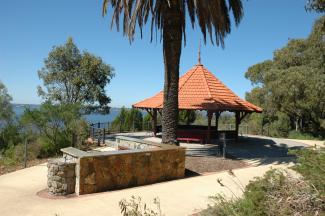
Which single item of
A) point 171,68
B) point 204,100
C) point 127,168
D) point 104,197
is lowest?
point 104,197

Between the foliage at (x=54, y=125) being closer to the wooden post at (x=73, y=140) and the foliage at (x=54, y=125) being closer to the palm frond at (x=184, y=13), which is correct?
the wooden post at (x=73, y=140)

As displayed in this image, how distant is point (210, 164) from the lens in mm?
14273

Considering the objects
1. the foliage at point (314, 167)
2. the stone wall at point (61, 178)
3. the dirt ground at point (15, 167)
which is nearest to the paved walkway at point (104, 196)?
the stone wall at point (61, 178)

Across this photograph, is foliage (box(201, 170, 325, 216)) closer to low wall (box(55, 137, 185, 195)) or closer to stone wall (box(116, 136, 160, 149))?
low wall (box(55, 137, 185, 195))

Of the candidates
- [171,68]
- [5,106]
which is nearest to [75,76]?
[5,106]

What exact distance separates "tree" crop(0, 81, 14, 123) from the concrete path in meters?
10.9

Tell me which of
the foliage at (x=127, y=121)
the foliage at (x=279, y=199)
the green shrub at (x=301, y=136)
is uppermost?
the foliage at (x=127, y=121)

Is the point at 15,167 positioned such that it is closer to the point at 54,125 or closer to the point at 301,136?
the point at 54,125

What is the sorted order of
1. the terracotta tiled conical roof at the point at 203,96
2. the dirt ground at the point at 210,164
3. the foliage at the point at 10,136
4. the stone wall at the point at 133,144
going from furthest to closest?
the terracotta tiled conical roof at the point at 203,96 → the foliage at the point at 10,136 → the dirt ground at the point at 210,164 → the stone wall at the point at 133,144

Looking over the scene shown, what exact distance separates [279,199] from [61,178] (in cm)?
670

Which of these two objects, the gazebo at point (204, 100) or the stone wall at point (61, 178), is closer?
the stone wall at point (61, 178)

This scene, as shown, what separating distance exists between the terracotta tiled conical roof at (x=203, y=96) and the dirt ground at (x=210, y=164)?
508cm

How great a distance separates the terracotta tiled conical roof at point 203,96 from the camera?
20766 millimetres

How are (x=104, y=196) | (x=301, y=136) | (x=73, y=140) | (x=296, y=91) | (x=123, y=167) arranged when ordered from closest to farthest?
(x=104, y=196) → (x=123, y=167) → (x=73, y=140) → (x=296, y=91) → (x=301, y=136)
